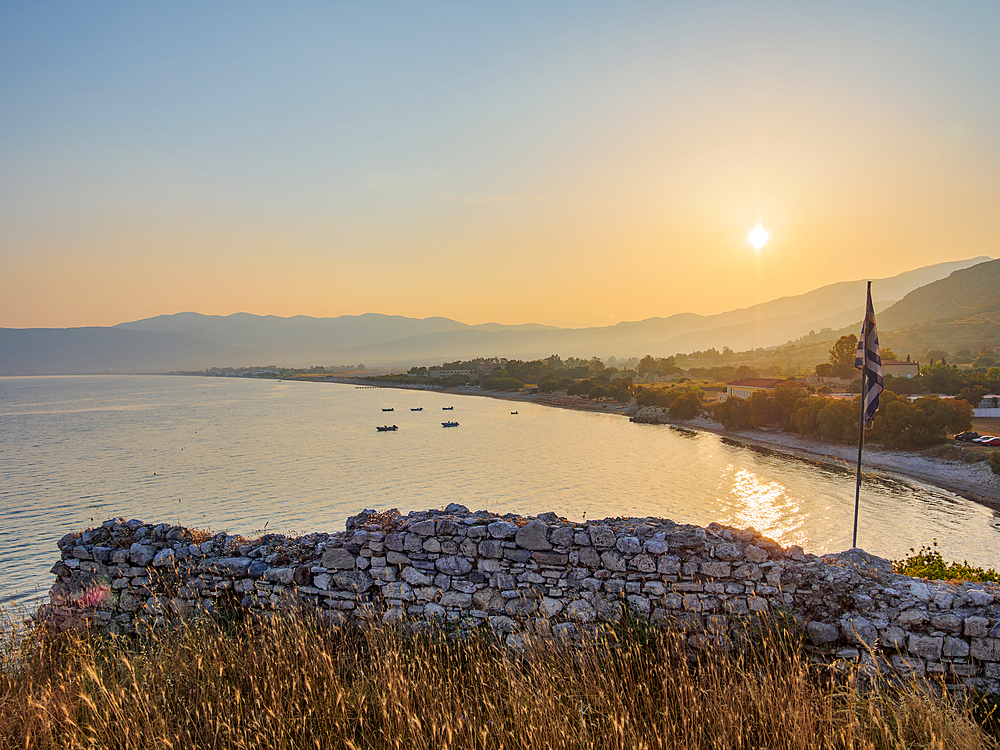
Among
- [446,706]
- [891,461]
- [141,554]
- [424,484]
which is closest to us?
[446,706]

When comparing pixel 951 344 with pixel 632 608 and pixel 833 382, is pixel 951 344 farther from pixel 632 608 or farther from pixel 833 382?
pixel 632 608

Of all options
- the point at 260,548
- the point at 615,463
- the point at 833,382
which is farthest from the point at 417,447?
the point at 833,382

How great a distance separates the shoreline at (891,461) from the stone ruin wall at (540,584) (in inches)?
1304

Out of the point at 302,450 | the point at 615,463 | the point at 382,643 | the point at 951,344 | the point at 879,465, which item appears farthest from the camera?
the point at 951,344

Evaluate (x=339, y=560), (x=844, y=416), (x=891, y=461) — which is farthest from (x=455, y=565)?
(x=844, y=416)

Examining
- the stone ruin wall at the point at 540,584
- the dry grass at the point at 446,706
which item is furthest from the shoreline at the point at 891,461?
the dry grass at the point at 446,706

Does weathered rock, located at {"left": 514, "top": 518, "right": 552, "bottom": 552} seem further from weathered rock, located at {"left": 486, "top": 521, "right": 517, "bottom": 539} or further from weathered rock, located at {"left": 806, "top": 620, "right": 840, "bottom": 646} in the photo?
weathered rock, located at {"left": 806, "top": 620, "right": 840, "bottom": 646}

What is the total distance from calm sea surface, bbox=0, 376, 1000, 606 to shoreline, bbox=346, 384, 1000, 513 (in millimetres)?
1795

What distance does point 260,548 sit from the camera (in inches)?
257

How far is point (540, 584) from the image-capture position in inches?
226

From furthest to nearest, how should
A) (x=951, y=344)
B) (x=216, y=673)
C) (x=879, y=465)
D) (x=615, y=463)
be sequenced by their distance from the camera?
(x=951, y=344), (x=615, y=463), (x=879, y=465), (x=216, y=673)

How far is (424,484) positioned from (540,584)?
93.0 feet

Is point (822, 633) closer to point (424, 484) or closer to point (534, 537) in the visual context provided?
point (534, 537)

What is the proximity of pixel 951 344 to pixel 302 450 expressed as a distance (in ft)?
454
